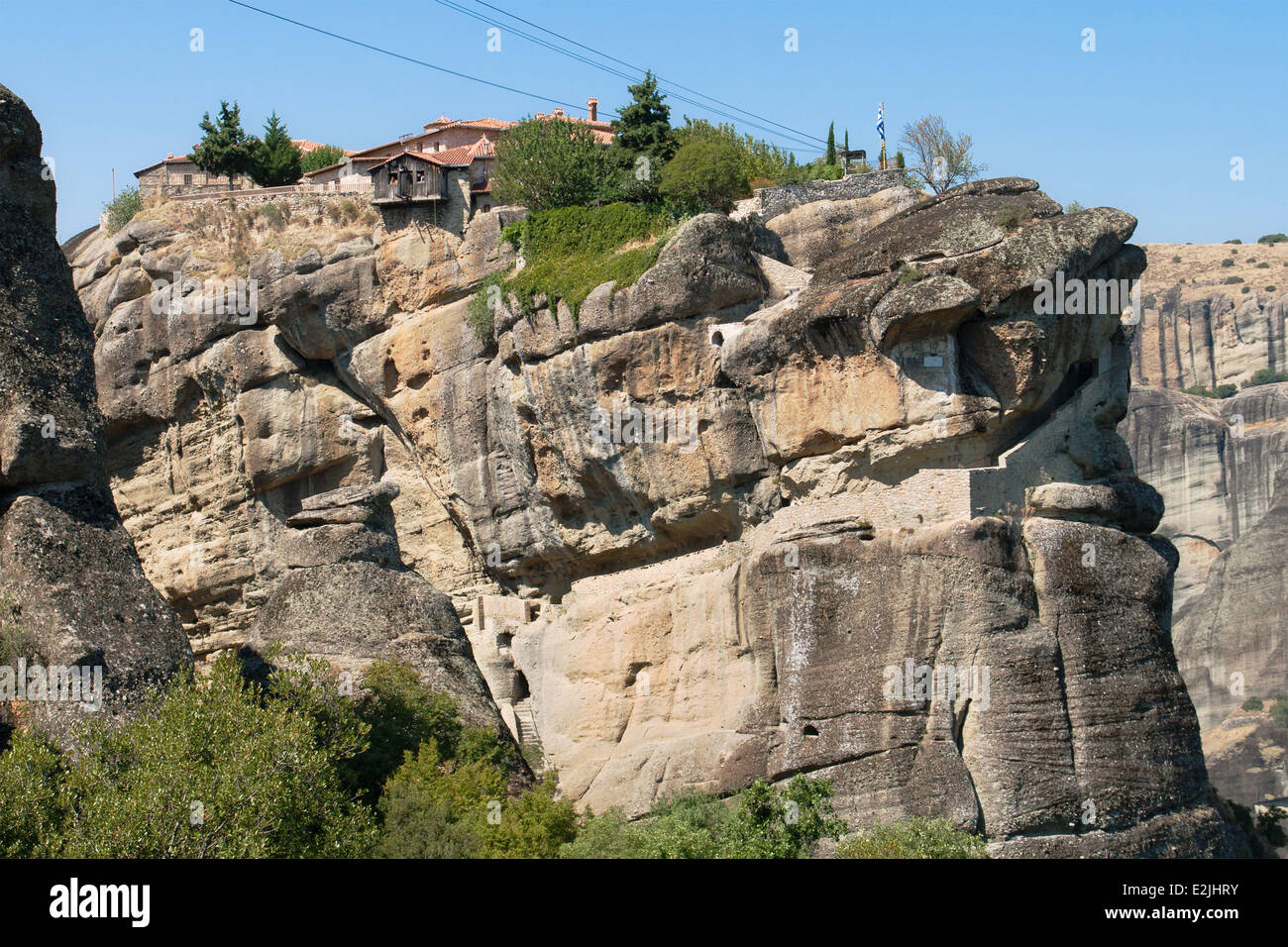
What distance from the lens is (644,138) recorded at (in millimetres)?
45688

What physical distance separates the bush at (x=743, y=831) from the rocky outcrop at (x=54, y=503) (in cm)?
773

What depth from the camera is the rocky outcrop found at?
29641mm

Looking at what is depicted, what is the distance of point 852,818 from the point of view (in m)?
32.3

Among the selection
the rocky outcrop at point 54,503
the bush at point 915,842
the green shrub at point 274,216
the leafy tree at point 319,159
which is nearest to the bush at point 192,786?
the rocky outcrop at point 54,503

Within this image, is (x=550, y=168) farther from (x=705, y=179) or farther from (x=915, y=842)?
(x=915, y=842)

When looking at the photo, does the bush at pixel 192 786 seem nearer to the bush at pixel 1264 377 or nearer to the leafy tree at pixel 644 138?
the leafy tree at pixel 644 138

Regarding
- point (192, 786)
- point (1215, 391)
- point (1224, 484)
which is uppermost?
point (1215, 391)

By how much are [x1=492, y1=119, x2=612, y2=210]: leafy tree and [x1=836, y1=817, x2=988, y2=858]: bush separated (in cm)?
1943

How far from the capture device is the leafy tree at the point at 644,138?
4375 cm

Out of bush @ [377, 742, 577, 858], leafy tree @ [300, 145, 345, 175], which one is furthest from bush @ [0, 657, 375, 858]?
leafy tree @ [300, 145, 345, 175]

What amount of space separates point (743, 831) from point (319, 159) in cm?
3137

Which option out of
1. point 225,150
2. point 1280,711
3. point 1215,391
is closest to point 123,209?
point 225,150

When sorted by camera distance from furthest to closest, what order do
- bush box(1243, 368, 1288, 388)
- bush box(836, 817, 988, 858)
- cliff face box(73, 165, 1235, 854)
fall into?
bush box(1243, 368, 1288, 388) → cliff face box(73, 165, 1235, 854) → bush box(836, 817, 988, 858)

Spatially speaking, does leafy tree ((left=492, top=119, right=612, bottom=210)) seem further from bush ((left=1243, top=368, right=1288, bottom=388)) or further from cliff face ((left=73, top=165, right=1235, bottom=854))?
bush ((left=1243, top=368, right=1288, bottom=388))
